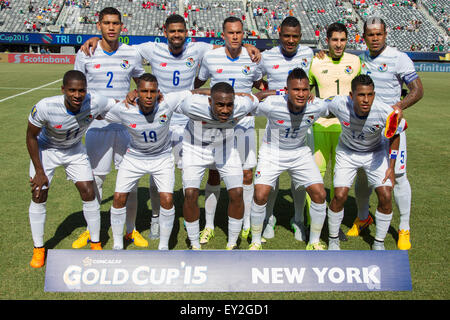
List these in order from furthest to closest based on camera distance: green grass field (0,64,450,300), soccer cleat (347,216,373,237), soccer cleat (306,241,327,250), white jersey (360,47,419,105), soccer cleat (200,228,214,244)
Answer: soccer cleat (347,216,373,237) < soccer cleat (200,228,214,244) < white jersey (360,47,419,105) < soccer cleat (306,241,327,250) < green grass field (0,64,450,300)

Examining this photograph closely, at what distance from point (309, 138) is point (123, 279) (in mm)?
2803

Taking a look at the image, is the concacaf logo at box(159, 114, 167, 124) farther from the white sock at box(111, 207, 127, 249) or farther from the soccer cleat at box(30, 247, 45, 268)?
the soccer cleat at box(30, 247, 45, 268)

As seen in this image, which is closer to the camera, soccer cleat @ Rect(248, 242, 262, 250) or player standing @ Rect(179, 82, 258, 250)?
player standing @ Rect(179, 82, 258, 250)

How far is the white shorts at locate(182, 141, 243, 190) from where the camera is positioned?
188 inches

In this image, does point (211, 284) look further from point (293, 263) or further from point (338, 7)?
point (338, 7)

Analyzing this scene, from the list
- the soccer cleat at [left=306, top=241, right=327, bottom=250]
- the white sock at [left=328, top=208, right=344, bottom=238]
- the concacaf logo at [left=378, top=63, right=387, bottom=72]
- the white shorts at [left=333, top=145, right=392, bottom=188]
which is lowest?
the soccer cleat at [left=306, top=241, right=327, bottom=250]

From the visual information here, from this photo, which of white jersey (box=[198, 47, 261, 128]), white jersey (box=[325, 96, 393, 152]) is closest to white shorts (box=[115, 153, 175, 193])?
white jersey (box=[198, 47, 261, 128])

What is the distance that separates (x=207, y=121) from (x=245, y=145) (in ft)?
2.34

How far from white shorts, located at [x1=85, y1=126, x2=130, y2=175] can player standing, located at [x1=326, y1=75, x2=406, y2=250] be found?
2.50m

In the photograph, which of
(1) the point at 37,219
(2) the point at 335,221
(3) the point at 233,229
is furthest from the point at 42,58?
(2) the point at 335,221

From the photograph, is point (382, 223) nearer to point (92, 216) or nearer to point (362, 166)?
point (362, 166)

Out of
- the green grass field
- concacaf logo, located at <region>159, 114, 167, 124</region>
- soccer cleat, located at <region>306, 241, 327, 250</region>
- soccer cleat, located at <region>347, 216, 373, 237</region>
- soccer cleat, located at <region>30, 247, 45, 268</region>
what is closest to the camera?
the green grass field

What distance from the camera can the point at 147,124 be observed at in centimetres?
464
